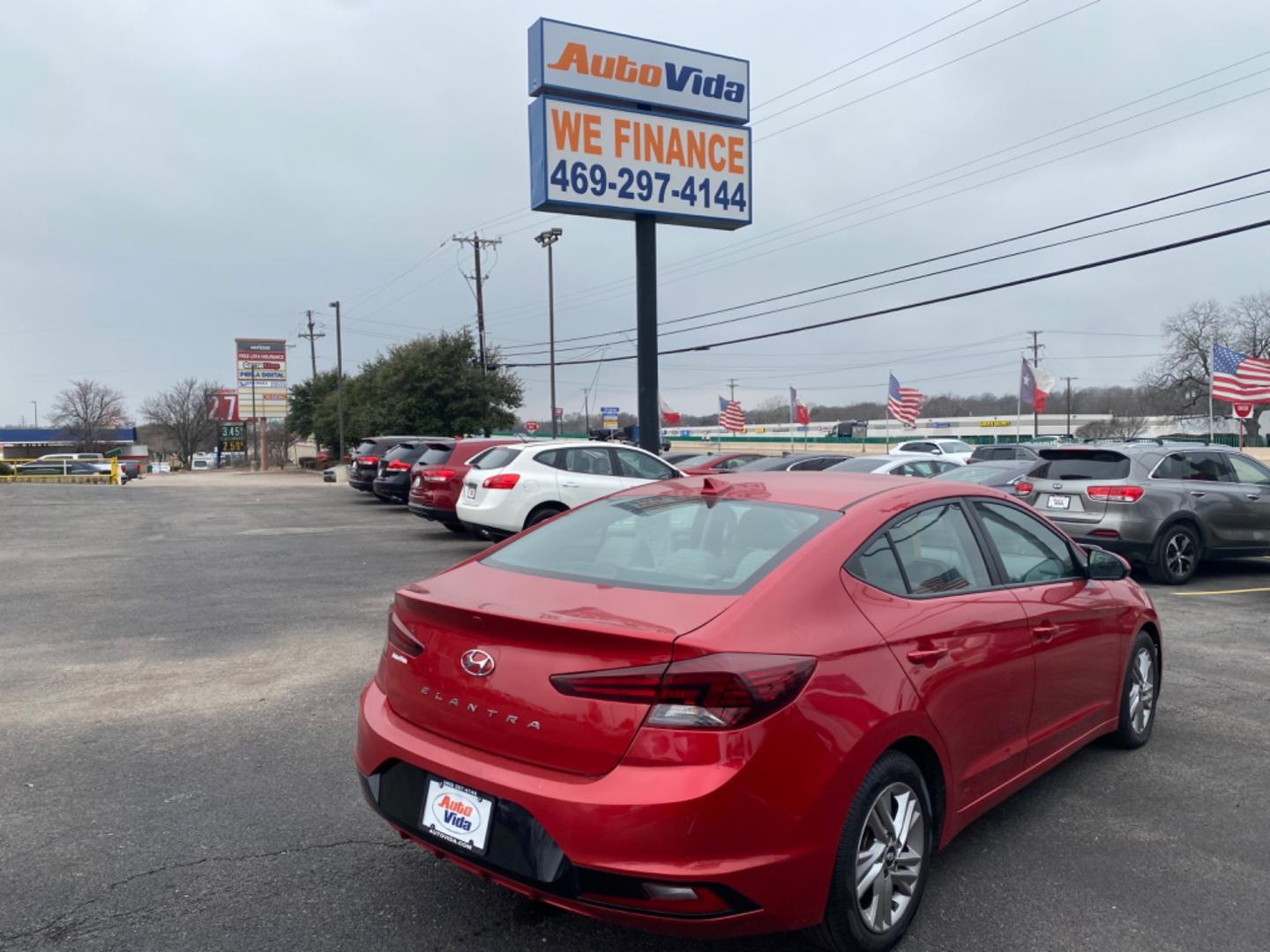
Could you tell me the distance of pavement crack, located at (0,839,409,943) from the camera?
3135 mm

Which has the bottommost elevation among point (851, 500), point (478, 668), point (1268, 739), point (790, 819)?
point (1268, 739)

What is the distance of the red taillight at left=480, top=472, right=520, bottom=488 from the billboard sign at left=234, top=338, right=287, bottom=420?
57.9m

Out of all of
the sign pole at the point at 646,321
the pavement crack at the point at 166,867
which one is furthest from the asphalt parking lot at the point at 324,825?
the sign pole at the point at 646,321

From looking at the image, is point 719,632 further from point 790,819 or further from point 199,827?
point 199,827

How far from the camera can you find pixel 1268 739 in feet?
17.1

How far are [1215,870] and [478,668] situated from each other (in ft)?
9.77

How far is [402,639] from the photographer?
10.9ft

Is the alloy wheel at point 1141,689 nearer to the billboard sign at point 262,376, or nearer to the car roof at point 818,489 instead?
the car roof at point 818,489

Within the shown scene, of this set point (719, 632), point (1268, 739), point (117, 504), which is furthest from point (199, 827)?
point (117, 504)

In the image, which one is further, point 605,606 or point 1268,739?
point 1268,739

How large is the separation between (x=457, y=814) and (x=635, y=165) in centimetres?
1921

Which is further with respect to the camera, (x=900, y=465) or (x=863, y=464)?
(x=863, y=464)

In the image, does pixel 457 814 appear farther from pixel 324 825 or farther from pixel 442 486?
pixel 442 486

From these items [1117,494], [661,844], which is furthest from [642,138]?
[661,844]
